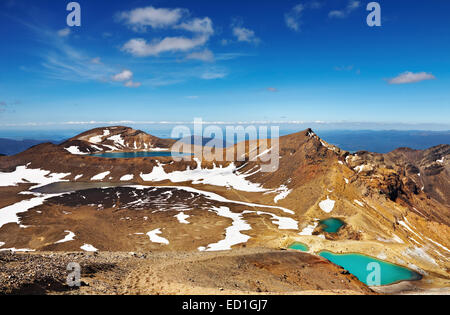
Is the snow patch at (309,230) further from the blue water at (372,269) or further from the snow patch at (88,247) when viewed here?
the snow patch at (88,247)

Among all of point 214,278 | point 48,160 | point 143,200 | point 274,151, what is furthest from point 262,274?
point 48,160

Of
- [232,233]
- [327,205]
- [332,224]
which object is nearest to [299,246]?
[232,233]

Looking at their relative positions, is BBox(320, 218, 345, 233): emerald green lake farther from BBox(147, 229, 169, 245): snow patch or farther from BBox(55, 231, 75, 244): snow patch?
BBox(55, 231, 75, 244): snow patch

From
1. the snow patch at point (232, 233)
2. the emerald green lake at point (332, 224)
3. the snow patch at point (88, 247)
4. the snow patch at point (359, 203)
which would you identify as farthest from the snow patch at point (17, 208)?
the snow patch at point (359, 203)

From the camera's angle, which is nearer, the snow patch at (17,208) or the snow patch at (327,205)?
the snow patch at (17,208)

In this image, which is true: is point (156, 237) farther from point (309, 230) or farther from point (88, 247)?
point (309, 230)

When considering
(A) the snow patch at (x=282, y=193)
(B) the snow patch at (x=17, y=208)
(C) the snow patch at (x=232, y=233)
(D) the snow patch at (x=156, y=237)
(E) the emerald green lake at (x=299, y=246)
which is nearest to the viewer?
(C) the snow patch at (x=232, y=233)
